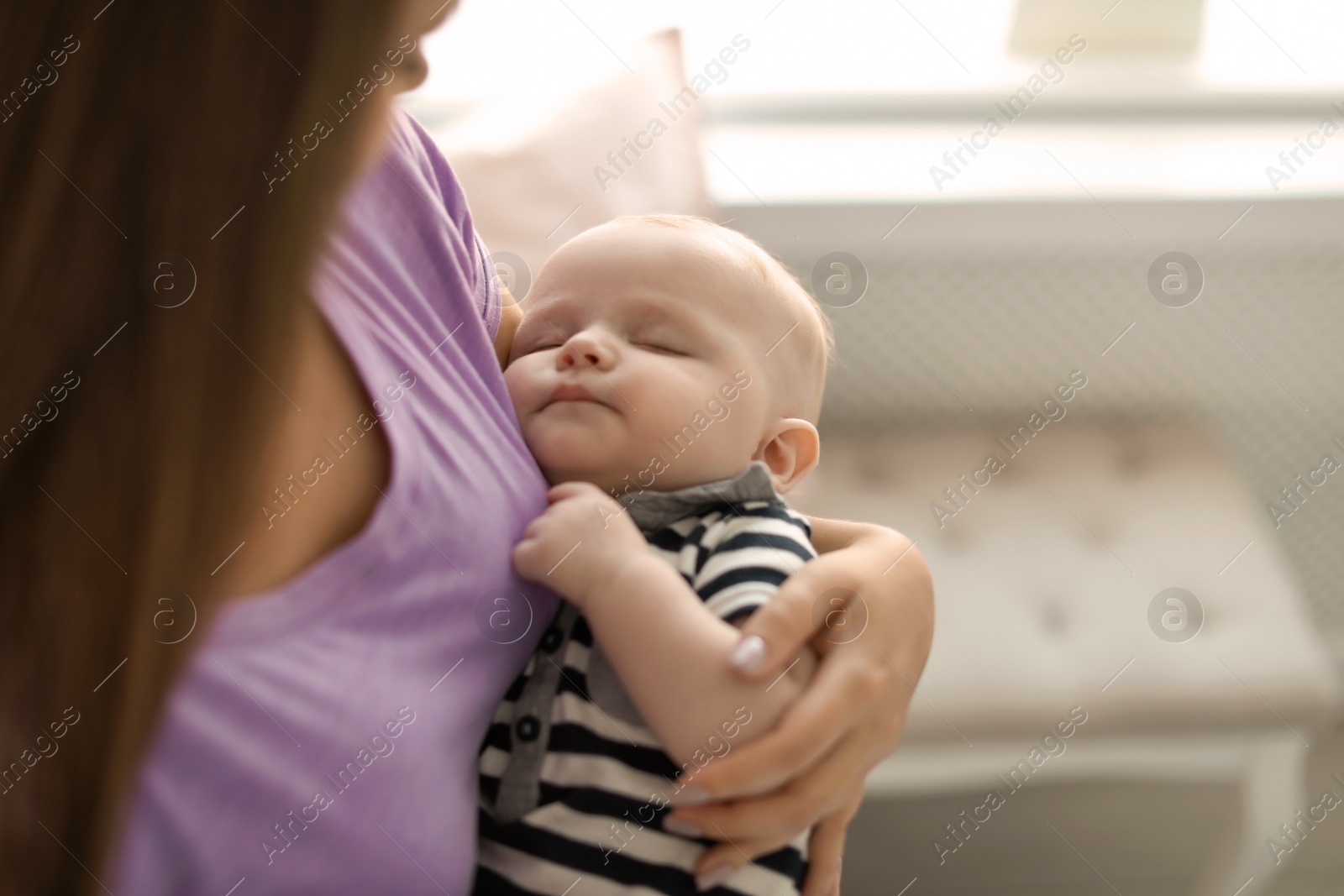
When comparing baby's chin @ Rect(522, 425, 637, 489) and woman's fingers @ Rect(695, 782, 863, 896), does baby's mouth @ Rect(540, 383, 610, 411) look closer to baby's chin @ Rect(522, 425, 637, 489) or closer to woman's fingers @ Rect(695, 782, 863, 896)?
baby's chin @ Rect(522, 425, 637, 489)

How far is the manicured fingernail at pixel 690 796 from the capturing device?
1.95 ft

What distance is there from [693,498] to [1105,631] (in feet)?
2.63

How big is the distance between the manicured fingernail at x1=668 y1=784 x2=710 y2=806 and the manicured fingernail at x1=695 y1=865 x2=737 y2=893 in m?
0.05

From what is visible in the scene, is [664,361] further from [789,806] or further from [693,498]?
[789,806]

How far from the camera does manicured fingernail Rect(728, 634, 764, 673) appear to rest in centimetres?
59

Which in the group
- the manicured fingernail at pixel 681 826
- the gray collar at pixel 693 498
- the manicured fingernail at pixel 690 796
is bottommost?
the manicured fingernail at pixel 681 826

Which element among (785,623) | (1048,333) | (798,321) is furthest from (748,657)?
(1048,333)

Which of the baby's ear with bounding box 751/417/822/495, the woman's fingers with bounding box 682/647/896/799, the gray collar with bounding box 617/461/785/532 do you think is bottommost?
the woman's fingers with bounding box 682/647/896/799

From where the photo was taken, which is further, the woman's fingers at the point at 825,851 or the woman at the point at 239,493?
the woman's fingers at the point at 825,851

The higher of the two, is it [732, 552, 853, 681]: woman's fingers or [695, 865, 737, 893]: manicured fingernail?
[732, 552, 853, 681]: woman's fingers

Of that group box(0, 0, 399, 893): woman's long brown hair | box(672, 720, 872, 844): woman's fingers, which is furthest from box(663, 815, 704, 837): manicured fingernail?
box(0, 0, 399, 893): woman's long brown hair

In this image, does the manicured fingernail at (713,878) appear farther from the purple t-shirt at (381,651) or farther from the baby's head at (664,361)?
the baby's head at (664,361)

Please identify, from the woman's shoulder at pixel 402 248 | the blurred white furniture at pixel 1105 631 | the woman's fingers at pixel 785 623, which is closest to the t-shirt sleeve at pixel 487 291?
the woman's shoulder at pixel 402 248

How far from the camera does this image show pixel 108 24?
0.38m
